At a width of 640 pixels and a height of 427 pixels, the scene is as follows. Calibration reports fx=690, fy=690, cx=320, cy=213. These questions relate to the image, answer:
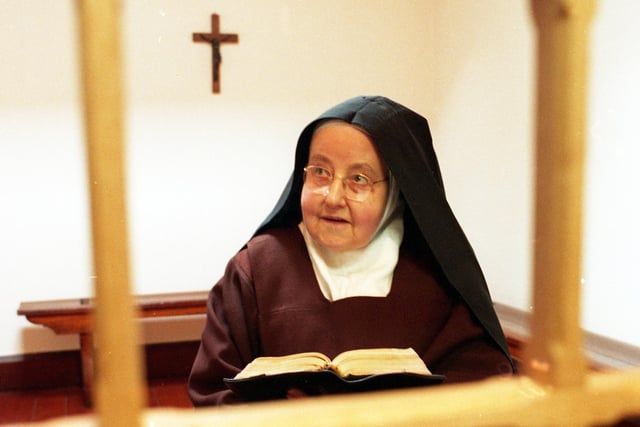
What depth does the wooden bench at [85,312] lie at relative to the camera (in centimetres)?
327

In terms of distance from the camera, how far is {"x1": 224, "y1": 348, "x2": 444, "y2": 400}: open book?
1.20m

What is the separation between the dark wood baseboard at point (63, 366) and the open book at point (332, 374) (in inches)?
99.7

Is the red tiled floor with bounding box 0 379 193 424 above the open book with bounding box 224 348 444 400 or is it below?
below

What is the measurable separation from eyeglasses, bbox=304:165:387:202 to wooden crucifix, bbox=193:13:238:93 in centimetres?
220

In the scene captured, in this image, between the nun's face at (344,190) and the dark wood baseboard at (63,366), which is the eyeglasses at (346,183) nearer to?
the nun's face at (344,190)

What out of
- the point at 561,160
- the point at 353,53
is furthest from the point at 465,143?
the point at 561,160

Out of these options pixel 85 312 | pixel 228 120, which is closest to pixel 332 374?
pixel 85 312

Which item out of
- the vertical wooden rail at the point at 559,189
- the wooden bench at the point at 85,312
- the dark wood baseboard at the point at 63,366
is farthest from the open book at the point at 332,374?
the dark wood baseboard at the point at 63,366

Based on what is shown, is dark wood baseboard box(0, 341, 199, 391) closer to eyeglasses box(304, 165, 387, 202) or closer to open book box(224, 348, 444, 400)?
eyeglasses box(304, 165, 387, 202)

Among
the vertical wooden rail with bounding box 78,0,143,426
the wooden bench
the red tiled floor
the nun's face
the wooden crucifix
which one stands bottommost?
the red tiled floor

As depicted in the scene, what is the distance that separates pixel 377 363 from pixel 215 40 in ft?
8.94

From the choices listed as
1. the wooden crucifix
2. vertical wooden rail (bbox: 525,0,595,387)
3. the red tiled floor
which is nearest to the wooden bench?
the red tiled floor

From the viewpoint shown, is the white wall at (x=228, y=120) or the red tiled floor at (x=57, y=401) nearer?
the red tiled floor at (x=57, y=401)

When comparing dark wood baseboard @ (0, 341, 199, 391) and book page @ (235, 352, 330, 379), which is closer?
book page @ (235, 352, 330, 379)
